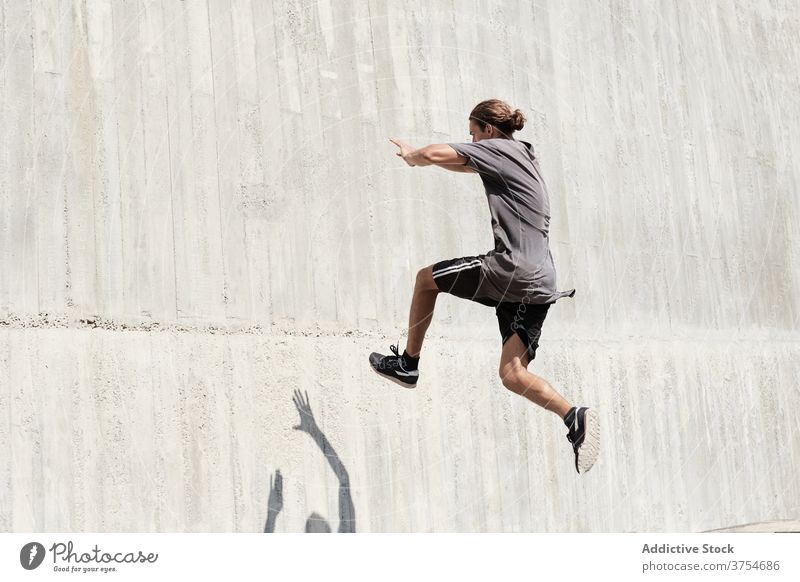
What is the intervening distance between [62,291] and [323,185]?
2.39 meters

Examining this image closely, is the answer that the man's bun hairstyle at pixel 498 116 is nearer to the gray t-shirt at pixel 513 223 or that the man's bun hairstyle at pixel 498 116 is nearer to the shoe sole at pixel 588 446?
the gray t-shirt at pixel 513 223

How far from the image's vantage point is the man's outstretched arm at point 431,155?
268 inches

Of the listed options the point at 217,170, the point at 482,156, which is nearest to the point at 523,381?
the point at 482,156

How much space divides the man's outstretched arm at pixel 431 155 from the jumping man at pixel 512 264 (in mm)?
12

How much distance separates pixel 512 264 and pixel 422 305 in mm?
734

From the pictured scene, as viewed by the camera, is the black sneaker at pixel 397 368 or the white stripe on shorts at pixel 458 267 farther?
the black sneaker at pixel 397 368

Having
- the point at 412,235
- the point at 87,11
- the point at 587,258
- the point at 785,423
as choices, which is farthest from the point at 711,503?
the point at 87,11

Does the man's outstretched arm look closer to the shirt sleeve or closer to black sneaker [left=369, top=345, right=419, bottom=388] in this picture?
the shirt sleeve

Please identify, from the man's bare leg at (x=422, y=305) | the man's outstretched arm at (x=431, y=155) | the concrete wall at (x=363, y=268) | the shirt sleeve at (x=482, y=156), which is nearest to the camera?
the man's outstretched arm at (x=431, y=155)

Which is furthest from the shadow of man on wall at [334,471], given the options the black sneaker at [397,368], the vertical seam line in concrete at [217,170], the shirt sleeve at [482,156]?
the shirt sleeve at [482,156]

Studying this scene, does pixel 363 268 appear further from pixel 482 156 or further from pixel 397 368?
pixel 482 156

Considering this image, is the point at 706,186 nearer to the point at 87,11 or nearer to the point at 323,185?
the point at 323,185

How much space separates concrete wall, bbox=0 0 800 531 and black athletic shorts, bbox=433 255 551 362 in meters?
1.83

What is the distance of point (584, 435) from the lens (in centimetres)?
734
